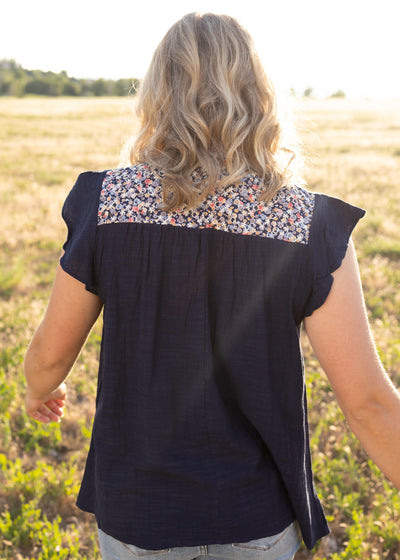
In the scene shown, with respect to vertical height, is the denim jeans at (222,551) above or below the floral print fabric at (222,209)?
below

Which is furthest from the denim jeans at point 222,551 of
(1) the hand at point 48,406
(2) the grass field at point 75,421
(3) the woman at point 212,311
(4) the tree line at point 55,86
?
(4) the tree line at point 55,86

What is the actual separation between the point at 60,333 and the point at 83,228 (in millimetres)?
341

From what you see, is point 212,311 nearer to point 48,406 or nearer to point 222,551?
point 222,551

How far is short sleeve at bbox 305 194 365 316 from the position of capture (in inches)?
58.7

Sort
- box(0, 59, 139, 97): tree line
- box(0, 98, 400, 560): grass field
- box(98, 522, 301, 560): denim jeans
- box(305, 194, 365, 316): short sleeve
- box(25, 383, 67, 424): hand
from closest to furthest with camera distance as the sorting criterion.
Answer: box(305, 194, 365, 316): short sleeve
box(98, 522, 301, 560): denim jeans
box(25, 383, 67, 424): hand
box(0, 98, 400, 560): grass field
box(0, 59, 139, 97): tree line

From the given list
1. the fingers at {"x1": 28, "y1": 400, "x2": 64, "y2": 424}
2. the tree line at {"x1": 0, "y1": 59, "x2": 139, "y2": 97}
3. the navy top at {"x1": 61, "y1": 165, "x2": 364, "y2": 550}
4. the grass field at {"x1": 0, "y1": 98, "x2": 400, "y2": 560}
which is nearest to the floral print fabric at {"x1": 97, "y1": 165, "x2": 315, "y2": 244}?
the navy top at {"x1": 61, "y1": 165, "x2": 364, "y2": 550}

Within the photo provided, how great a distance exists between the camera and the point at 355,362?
1.52 m

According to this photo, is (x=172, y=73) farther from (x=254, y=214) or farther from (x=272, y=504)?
(x=272, y=504)

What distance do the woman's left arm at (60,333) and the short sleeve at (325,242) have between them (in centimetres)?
62

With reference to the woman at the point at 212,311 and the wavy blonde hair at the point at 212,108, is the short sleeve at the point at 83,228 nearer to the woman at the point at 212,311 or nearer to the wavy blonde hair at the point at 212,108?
the woman at the point at 212,311

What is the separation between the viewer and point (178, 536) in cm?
156

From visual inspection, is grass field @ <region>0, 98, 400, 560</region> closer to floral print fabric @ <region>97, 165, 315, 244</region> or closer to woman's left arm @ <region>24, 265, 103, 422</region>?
floral print fabric @ <region>97, 165, 315, 244</region>

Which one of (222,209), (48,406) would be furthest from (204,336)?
(48,406)

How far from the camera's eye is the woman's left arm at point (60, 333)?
1.65 meters
